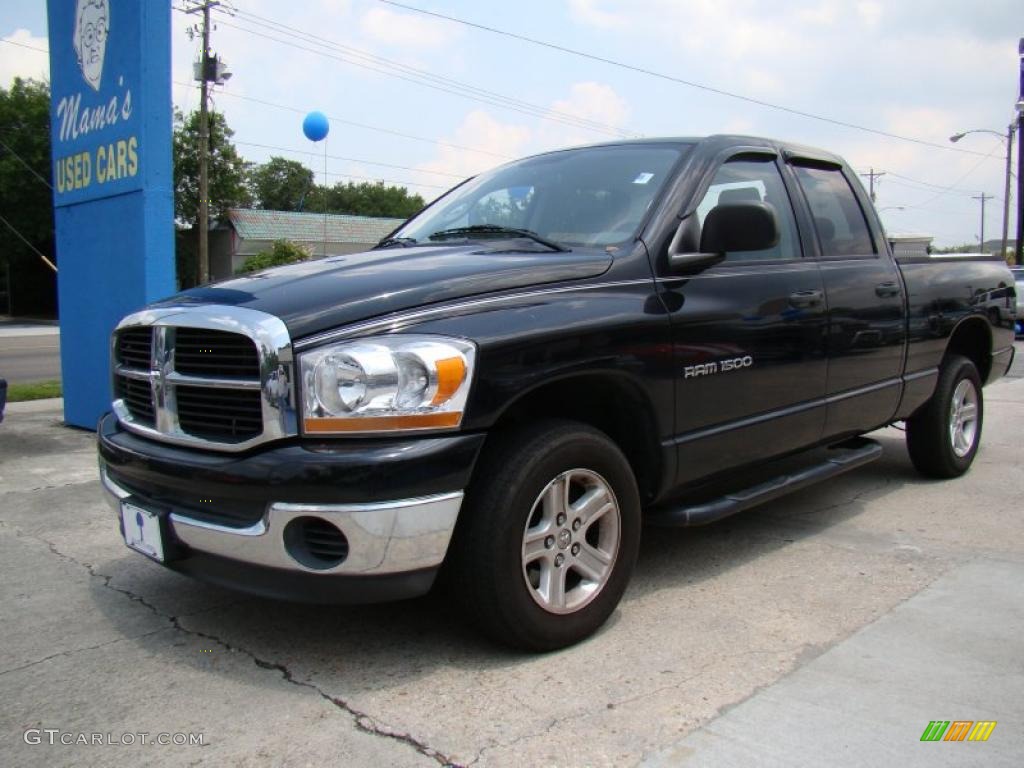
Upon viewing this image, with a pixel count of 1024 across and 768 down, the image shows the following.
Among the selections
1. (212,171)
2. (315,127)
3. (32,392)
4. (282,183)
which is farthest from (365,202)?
(32,392)

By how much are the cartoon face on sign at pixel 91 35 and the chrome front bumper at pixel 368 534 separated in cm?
610

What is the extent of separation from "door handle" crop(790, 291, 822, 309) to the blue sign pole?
5.10 m

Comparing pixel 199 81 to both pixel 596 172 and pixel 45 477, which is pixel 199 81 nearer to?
pixel 45 477

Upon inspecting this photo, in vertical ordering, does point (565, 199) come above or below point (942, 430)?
above

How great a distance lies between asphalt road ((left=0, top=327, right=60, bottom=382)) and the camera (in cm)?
1369

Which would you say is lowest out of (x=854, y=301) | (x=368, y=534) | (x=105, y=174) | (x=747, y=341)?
(x=368, y=534)

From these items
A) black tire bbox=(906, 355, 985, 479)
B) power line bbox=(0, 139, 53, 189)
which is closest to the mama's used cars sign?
Result: black tire bbox=(906, 355, 985, 479)

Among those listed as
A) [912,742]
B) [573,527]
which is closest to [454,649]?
[573,527]

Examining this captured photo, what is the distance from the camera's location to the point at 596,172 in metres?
4.02

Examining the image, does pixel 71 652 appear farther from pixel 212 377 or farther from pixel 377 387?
pixel 377 387

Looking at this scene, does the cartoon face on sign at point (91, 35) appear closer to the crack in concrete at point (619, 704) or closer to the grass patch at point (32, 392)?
the grass patch at point (32, 392)

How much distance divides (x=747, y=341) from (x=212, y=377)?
2133 mm

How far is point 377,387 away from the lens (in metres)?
2.66

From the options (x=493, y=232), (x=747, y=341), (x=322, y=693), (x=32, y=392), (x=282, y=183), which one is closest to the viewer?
(x=322, y=693)
